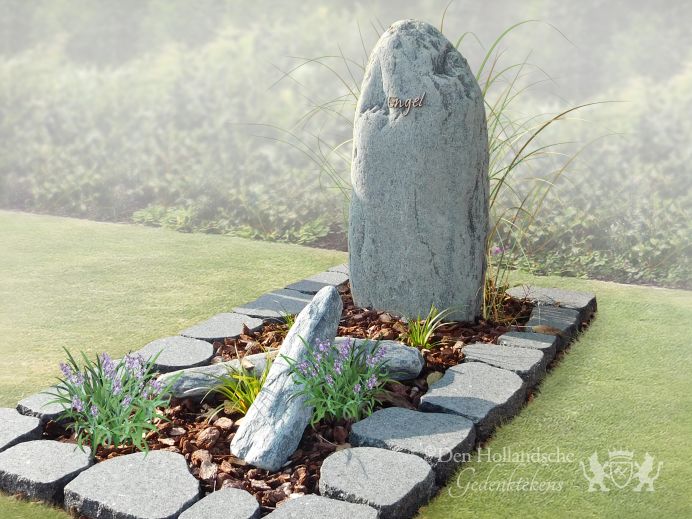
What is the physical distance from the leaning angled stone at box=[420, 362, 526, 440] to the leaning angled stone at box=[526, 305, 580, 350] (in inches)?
31.3

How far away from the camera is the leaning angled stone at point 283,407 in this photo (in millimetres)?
3203

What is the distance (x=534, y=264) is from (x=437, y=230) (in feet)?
8.21

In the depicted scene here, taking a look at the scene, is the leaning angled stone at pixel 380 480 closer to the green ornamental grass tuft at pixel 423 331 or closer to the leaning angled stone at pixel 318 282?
the green ornamental grass tuft at pixel 423 331

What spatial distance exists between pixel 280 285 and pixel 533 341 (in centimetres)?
214

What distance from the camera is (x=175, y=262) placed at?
22.0ft

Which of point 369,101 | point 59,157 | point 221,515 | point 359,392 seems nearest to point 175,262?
point 369,101

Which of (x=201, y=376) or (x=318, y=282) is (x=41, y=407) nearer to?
(x=201, y=376)

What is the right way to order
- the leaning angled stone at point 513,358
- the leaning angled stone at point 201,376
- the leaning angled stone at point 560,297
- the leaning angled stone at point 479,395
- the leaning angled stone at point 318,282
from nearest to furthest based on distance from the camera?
the leaning angled stone at point 479,395, the leaning angled stone at point 201,376, the leaning angled stone at point 513,358, the leaning angled stone at point 560,297, the leaning angled stone at point 318,282

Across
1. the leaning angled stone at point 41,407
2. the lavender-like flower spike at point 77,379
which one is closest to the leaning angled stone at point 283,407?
the lavender-like flower spike at point 77,379

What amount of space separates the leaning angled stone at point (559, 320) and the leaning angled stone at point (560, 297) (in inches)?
3.5

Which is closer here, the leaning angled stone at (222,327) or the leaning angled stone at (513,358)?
the leaning angled stone at (513,358)

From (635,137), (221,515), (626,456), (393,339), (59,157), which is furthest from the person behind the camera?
(59,157)

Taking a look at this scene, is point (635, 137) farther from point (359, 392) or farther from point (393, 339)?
point (359, 392)

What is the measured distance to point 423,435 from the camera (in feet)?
10.8
